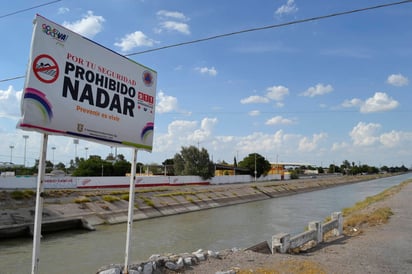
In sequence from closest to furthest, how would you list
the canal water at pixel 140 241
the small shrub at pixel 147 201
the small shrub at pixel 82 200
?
1. the canal water at pixel 140 241
2. the small shrub at pixel 82 200
3. the small shrub at pixel 147 201

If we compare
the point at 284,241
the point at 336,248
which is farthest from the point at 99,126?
the point at 336,248

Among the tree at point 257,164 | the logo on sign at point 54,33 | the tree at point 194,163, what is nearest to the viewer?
the logo on sign at point 54,33

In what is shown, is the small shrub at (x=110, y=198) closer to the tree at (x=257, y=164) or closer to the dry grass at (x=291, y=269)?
the dry grass at (x=291, y=269)

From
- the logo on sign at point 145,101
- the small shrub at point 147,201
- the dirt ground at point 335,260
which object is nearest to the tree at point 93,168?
the small shrub at point 147,201

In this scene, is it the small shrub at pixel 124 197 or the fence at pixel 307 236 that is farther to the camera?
the small shrub at pixel 124 197

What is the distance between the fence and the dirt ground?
417mm

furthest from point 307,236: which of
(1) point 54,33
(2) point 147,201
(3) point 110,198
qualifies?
(2) point 147,201

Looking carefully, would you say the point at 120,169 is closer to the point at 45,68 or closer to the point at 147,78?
the point at 147,78

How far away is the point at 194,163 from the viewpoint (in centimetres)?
8162

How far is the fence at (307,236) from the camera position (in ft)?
35.9

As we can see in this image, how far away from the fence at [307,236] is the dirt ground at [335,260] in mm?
417

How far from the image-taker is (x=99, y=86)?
6.29 meters

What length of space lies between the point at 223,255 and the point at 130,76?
5.44 m

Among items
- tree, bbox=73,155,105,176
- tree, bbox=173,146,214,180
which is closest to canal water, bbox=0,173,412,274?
tree, bbox=173,146,214,180
